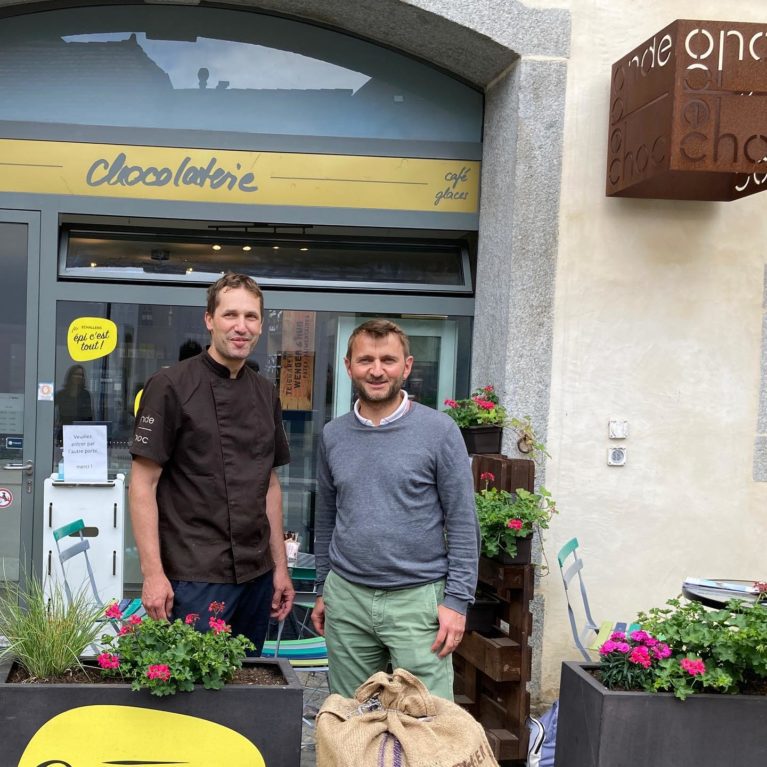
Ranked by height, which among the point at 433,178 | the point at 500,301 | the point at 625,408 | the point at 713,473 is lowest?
the point at 713,473

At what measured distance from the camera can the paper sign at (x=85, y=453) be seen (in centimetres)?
584

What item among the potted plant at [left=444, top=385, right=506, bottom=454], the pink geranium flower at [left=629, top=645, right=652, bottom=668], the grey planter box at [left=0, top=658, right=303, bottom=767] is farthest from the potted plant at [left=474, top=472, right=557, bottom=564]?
the grey planter box at [left=0, top=658, right=303, bottom=767]

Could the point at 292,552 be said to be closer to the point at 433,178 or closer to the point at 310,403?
the point at 310,403

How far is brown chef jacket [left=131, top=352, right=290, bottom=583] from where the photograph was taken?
3461mm

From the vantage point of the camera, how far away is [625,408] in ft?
18.4

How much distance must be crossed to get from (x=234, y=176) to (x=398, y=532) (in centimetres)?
321

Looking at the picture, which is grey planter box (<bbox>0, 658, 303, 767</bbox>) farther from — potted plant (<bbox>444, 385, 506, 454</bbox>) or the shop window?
the shop window

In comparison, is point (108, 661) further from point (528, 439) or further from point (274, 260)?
point (274, 260)

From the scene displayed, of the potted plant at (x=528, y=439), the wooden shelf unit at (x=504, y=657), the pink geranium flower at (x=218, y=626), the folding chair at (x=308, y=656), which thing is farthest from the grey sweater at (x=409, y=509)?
the potted plant at (x=528, y=439)

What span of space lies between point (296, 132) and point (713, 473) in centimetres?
318

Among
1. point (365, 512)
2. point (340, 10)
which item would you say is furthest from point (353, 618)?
point (340, 10)

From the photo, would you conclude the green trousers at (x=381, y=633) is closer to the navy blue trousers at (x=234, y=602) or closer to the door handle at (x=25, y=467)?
the navy blue trousers at (x=234, y=602)

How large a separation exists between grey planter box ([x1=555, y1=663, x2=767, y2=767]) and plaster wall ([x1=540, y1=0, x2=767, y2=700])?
2156mm

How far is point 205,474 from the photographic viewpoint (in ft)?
11.4
